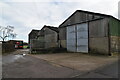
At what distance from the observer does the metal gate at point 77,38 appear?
13.1 metres

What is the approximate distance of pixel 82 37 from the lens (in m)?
13.5

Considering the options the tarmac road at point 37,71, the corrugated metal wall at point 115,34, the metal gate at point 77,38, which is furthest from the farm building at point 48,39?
the corrugated metal wall at point 115,34

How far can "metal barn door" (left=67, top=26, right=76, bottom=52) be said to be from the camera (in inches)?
580

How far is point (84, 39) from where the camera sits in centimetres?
1327

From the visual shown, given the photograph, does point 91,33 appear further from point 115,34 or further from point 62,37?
point 62,37

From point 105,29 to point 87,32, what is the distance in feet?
8.41

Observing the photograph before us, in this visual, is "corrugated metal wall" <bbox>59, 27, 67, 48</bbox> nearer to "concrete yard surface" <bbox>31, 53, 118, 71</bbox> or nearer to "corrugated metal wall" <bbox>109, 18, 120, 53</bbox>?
"corrugated metal wall" <bbox>109, 18, 120, 53</bbox>

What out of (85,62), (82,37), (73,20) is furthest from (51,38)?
(85,62)

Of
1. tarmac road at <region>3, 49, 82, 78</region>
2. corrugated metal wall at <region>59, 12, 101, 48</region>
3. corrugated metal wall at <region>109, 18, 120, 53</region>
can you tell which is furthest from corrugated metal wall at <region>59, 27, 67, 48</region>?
tarmac road at <region>3, 49, 82, 78</region>

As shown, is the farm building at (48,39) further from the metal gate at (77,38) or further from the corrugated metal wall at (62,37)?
the metal gate at (77,38)

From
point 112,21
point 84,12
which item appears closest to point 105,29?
point 112,21

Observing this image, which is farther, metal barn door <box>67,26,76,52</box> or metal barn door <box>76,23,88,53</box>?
metal barn door <box>67,26,76,52</box>

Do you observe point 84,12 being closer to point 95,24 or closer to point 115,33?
point 95,24

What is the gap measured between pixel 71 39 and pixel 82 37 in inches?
90.7
